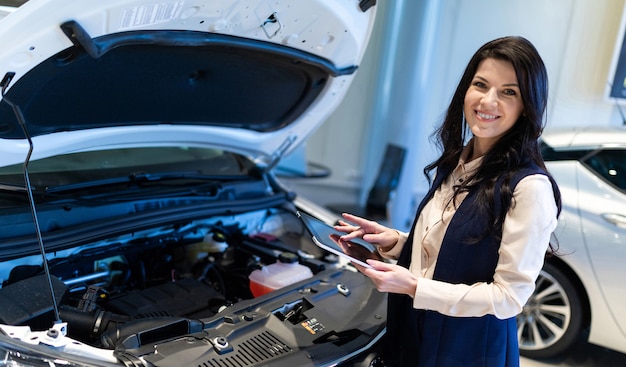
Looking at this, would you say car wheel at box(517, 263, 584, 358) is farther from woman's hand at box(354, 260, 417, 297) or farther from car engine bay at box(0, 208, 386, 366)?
woman's hand at box(354, 260, 417, 297)

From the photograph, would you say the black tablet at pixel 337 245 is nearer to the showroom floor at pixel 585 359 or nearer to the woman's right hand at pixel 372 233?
the woman's right hand at pixel 372 233

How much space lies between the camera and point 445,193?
159cm

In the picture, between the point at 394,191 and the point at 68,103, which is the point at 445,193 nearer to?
the point at 68,103

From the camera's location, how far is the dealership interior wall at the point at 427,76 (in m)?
4.40

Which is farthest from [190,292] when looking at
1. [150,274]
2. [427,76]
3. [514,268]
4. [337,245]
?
[427,76]

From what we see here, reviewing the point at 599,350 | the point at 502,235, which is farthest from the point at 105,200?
the point at 599,350

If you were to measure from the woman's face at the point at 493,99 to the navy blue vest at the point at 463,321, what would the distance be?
147 millimetres

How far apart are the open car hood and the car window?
158 centimetres

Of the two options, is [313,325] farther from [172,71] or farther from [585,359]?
[585,359]

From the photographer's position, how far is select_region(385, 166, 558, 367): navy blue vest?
1.41 m

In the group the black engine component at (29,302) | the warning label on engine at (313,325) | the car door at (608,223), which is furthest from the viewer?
the car door at (608,223)

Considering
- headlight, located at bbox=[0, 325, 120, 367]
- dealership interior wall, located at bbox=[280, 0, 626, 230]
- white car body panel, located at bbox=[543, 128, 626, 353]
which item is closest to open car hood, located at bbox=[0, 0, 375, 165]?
headlight, located at bbox=[0, 325, 120, 367]

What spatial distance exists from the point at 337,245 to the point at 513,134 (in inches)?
25.2

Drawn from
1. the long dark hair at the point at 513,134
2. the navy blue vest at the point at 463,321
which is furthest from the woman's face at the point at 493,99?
the navy blue vest at the point at 463,321
